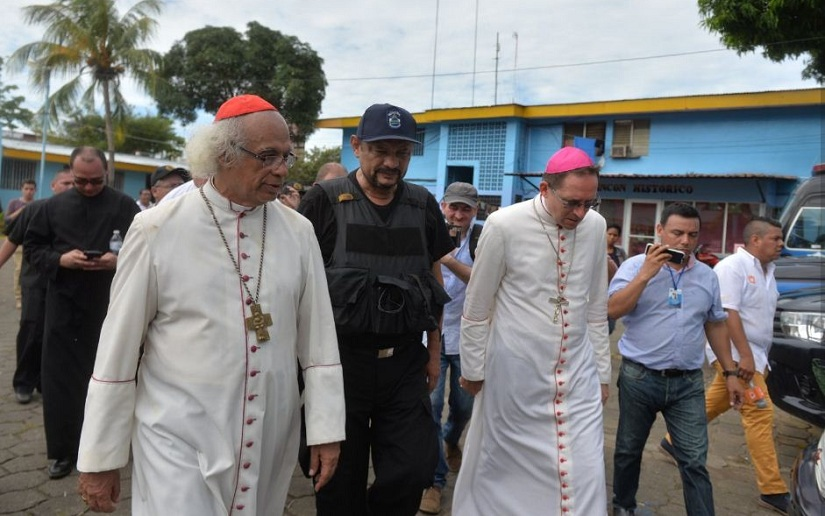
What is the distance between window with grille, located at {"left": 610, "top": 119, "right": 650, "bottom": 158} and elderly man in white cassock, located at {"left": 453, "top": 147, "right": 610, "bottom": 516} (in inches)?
726

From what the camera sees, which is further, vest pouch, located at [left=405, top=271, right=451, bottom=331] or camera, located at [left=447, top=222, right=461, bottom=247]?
camera, located at [left=447, top=222, right=461, bottom=247]

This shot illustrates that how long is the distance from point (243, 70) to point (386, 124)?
30.3m

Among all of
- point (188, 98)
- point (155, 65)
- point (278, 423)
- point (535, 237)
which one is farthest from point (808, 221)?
point (188, 98)

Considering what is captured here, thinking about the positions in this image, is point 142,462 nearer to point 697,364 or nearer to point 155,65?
point 697,364

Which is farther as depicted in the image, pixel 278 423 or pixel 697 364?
pixel 697 364

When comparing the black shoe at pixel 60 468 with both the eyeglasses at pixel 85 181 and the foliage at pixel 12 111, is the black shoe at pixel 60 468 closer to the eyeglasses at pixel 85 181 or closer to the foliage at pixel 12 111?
the eyeglasses at pixel 85 181

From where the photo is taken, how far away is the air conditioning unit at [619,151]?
20734 mm

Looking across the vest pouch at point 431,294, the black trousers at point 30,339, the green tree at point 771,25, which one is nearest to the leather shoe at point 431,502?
the vest pouch at point 431,294

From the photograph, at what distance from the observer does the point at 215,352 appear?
219cm

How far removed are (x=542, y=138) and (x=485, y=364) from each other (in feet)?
67.3

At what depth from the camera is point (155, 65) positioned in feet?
82.8

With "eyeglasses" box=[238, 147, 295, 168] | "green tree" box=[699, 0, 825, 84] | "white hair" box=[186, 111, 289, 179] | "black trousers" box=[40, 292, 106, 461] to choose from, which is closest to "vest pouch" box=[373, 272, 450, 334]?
"eyeglasses" box=[238, 147, 295, 168]

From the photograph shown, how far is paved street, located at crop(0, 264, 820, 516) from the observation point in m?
3.87

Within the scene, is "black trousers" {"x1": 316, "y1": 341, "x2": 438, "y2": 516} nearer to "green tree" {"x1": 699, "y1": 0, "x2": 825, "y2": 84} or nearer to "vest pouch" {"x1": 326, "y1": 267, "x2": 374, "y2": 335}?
"vest pouch" {"x1": 326, "y1": 267, "x2": 374, "y2": 335}
